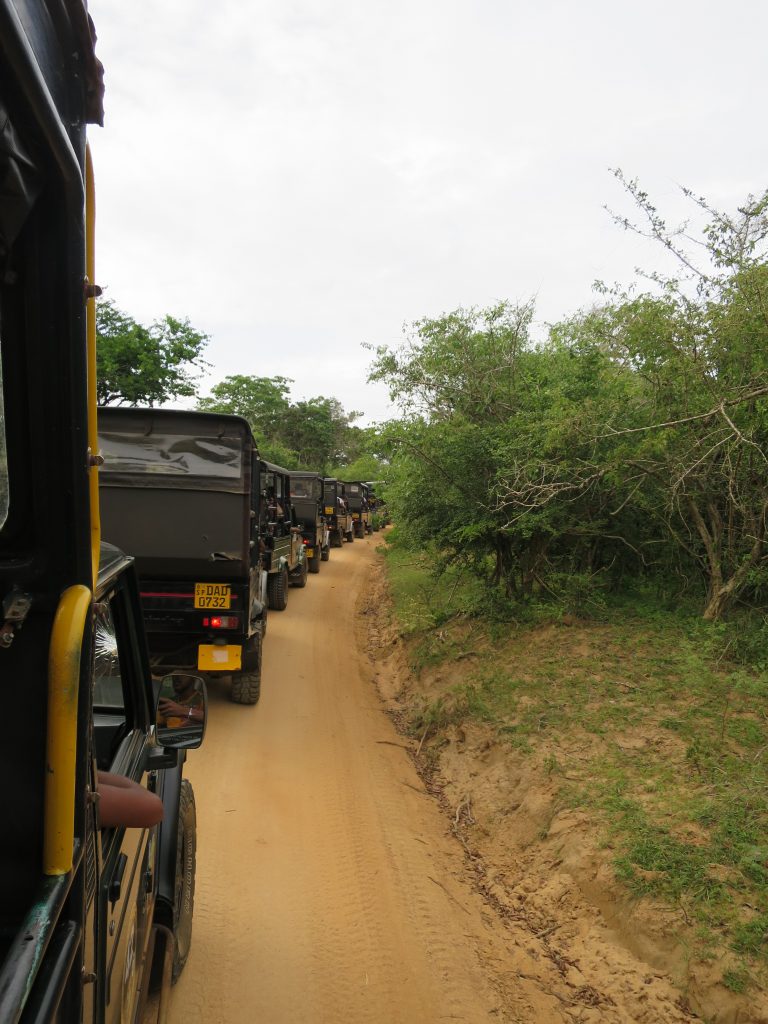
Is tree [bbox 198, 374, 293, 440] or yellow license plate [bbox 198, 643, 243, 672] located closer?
yellow license plate [bbox 198, 643, 243, 672]

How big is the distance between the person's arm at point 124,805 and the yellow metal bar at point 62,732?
37 cm

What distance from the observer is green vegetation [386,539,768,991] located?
386 cm

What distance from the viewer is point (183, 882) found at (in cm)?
316

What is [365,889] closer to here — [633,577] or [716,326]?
[716,326]

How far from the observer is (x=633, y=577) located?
30.8 ft

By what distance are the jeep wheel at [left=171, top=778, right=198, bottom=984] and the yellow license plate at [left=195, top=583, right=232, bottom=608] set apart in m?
3.43

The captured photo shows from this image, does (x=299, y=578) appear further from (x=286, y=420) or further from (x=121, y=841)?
(x=286, y=420)

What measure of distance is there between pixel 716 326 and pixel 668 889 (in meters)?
4.39

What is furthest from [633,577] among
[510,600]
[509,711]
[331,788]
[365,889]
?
[365,889]

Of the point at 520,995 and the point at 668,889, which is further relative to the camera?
the point at 668,889

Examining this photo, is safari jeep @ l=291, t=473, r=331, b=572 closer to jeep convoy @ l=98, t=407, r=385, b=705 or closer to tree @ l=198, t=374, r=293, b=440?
jeep convoy @ l=98, t=407, r=385, b=705

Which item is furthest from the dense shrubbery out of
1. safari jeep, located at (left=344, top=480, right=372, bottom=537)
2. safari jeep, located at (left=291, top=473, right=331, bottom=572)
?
safari jeep, located at (left=344, top=480, right=372, bottom=537)

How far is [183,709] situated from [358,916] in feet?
6.79

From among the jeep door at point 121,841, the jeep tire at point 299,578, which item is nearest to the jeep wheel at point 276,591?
the jeep tire at point 299,578
